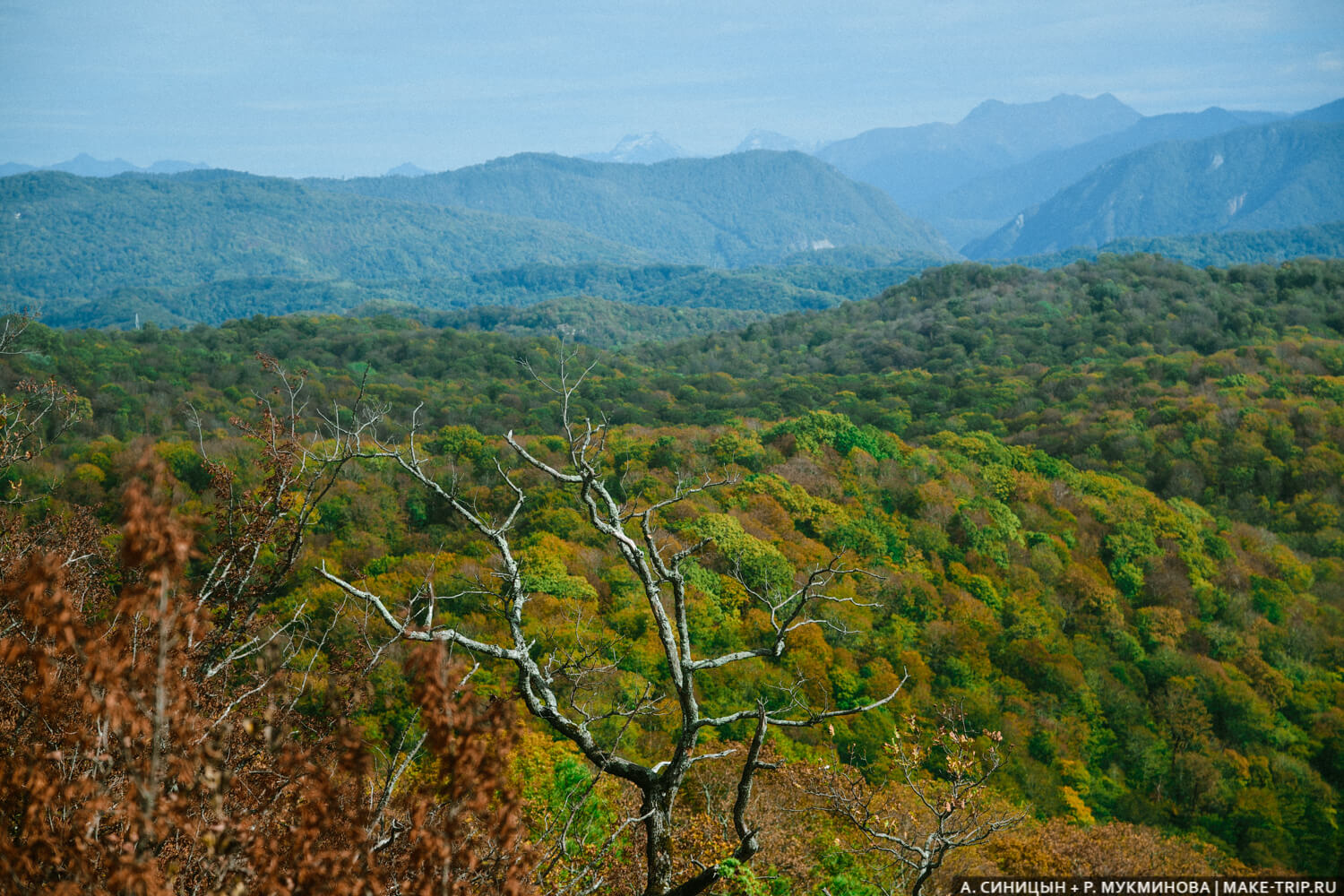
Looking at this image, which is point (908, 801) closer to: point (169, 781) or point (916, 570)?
point (916, 570)

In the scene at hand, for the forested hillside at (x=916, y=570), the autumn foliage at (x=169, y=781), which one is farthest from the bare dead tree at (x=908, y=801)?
the autumn foliage at (x=169, y=781)

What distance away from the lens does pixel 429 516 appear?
94.5 feet

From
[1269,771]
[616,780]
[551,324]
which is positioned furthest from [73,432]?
[551,324]

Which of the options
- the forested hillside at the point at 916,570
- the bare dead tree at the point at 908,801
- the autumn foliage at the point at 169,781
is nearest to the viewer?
the autumn foliage at the point at 169,781

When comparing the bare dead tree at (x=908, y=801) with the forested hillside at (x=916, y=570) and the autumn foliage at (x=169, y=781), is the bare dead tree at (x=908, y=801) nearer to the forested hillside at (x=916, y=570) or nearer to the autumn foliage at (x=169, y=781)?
the forested hillside at (x=916, y=570)

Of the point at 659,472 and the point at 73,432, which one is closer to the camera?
the point at 659,472

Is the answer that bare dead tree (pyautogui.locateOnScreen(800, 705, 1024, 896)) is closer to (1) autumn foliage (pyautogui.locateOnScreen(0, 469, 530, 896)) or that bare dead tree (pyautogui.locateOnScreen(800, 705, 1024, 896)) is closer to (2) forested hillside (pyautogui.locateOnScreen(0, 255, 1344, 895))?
(2) forested hillside (pyautogui.locateOnScreen(0, 255, 1344, 895))

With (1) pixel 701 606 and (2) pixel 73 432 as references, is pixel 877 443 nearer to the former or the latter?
(1) pixel 701 606

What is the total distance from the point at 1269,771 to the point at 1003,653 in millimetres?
6839

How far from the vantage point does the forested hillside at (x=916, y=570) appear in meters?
14.4

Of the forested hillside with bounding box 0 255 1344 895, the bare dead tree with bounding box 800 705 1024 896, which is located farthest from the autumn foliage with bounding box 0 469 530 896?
the bare dead tree with bounding box 800 705 1024 896

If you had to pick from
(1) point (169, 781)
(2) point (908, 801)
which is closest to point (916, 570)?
(2) point (908, 801)

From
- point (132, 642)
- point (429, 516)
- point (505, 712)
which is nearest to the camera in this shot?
point (505, 712)

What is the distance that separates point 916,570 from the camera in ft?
90.1
